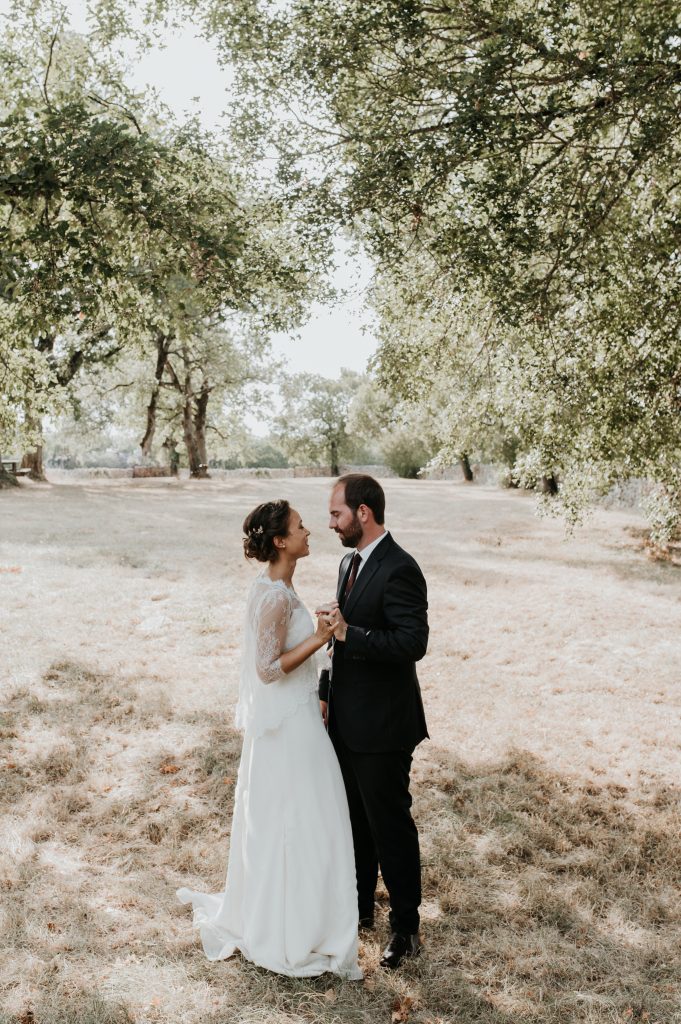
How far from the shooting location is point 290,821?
14.3 ft

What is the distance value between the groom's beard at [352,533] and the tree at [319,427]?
226 ft

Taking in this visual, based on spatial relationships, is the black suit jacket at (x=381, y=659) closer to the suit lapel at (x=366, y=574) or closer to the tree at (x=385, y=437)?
the suit lapel at (x=366, y=574)

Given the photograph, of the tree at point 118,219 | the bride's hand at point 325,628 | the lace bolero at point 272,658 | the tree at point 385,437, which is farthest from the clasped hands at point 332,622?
the tree at point 385,437

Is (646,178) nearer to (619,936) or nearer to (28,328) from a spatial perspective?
(28,328)

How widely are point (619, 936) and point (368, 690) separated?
98.8 inches

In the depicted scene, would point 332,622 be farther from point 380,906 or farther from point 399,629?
point 380,906

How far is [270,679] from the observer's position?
4.33 m

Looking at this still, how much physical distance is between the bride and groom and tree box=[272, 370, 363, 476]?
6875 cm

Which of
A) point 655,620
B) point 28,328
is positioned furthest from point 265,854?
point 655,620

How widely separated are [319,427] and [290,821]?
7040 cm

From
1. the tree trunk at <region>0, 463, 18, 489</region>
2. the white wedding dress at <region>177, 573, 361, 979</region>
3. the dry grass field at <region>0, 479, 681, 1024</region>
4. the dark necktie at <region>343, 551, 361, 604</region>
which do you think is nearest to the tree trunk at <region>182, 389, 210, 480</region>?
the tree trunk at <region>0, 463, 18, 489</region>

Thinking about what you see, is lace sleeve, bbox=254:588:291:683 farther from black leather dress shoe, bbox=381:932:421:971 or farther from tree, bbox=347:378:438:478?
tree, bbox=347:378:438:478

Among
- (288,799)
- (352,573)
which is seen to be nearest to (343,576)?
(352,573)

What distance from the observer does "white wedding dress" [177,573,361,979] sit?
14.3ft
